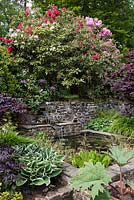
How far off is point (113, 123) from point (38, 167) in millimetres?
3846

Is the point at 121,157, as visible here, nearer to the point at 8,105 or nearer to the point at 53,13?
the point at 8,105

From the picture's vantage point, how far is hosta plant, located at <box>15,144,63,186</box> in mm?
2892

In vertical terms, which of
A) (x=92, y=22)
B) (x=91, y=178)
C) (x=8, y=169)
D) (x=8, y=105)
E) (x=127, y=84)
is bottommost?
(x=8, y=169)

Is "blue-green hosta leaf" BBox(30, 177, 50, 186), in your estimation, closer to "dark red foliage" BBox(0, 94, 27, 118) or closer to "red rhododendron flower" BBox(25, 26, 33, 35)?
"dark red foliage" BBox(0, 94, 27, 118)

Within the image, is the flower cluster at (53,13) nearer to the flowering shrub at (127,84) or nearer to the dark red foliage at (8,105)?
the flowering shrub at (127,84)

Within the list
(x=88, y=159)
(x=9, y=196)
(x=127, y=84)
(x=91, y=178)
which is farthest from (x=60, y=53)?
(x=91, y=178)

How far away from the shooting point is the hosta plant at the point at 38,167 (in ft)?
9.49

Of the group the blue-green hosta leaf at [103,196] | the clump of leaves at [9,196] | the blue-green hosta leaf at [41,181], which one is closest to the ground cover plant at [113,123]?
the blue-green hosta leaf at [41,181]

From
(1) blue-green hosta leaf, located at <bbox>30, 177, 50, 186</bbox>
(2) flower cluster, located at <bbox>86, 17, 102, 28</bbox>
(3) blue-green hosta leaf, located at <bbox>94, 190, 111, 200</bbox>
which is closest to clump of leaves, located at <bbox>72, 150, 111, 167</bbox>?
(1) blue-green hosta leaf, located at <bbox>30, 177, 50, 186</bbox>

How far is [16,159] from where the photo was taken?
10.1 ft

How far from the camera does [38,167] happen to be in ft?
9.93

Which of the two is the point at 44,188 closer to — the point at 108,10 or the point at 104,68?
the point at 104,68

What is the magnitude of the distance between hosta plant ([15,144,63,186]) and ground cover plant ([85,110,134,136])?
9.84 feet

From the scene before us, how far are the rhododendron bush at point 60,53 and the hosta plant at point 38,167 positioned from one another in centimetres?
429
